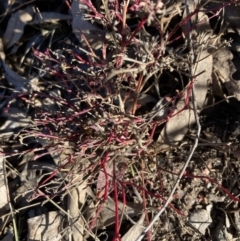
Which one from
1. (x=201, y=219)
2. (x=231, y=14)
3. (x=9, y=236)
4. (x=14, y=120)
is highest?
(x=231, y=14)

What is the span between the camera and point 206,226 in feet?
6.15

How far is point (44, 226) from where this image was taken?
6.35 feet

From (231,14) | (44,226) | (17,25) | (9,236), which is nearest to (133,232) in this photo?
(44,226)

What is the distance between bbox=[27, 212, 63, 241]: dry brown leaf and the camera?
6.33ft

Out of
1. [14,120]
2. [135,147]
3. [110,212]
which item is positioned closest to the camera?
[135,147]

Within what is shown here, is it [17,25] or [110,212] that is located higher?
[17,25]

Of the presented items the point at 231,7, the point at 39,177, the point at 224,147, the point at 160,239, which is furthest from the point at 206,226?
the point at 231,7

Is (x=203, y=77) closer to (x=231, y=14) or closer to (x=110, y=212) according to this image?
(x=231, y=14)

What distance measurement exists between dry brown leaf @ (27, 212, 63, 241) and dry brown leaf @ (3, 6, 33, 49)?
77cm

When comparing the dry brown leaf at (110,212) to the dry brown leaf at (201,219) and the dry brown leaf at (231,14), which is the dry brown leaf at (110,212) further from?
the dry brown leaf at (231,14)

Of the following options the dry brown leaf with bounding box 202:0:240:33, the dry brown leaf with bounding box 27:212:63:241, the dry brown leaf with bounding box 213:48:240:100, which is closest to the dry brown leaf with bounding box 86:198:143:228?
the dry brown leaf with bounding box 27:212:63:241

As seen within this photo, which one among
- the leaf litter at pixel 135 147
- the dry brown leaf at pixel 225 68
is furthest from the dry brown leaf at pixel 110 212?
the dry brown leaf at pixel 225 68

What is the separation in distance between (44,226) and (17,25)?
0.88 metres

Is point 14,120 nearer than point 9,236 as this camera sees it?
No
